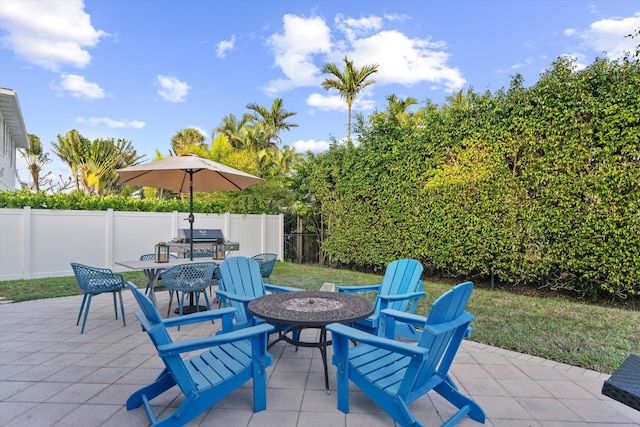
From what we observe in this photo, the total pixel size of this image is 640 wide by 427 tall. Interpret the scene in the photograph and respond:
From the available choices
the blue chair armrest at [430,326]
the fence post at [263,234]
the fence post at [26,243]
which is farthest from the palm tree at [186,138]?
the blue chair armrest at [430,326]

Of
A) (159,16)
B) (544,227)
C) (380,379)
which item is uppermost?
(159,16)

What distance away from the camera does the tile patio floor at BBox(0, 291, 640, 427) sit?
2.17m

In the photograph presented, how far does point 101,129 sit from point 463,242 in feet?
78.3

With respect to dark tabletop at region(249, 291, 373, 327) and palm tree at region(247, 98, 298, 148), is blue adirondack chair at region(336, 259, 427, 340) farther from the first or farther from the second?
palm tree at region(247, 98, 298, 148)

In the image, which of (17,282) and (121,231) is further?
(121,231)

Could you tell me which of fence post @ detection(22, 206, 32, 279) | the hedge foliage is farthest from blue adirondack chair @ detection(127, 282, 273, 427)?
fence post @ detection(22, 206, 32, 279)

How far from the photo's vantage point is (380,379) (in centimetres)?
213

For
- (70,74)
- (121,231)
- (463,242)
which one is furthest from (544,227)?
(70,74)

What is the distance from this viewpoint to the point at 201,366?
92.3 inches

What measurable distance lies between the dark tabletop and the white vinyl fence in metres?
7.43

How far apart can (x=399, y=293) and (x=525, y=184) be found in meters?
3.68

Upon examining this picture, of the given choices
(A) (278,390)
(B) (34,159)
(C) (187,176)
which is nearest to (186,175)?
(C) (187,176)

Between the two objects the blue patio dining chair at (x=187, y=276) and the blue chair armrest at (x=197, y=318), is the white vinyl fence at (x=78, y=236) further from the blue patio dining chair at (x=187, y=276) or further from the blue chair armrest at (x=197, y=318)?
the blue chair armrest at (x=197, y=318)

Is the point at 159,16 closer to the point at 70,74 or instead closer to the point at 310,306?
the point at 70,74
